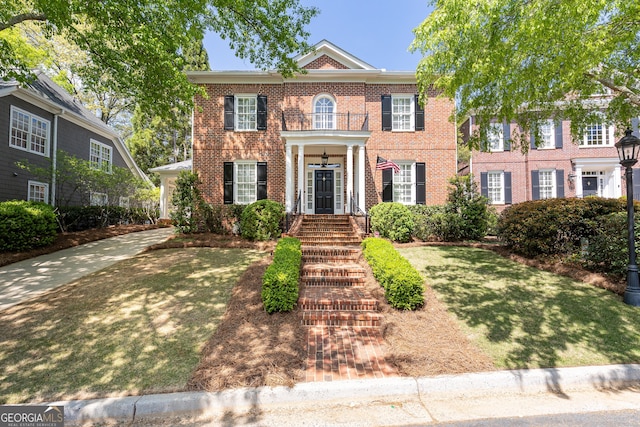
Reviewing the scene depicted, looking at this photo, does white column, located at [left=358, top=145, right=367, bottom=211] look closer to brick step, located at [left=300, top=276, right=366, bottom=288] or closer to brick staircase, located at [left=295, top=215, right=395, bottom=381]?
brick staircase, located at [left=295, top=215, right=395, bottom=381]

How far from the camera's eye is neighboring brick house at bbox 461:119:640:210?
16.7 metres

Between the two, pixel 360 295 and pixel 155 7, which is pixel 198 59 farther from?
pixel 360 295

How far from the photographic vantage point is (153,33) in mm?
7992

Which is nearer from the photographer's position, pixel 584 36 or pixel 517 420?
pixel 517 420

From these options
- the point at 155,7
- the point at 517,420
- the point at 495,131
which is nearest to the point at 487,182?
the point at 495,131

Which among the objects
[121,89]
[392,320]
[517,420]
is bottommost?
[517,420]

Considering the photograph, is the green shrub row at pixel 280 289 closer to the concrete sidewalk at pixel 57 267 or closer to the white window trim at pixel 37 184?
the concrete sidewalk at pixel 57 267

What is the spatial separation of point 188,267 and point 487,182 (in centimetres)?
1741

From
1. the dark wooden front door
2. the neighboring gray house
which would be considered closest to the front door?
the neighboring gray house

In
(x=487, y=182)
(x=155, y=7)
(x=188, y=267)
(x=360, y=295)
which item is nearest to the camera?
(x=360, y=295)

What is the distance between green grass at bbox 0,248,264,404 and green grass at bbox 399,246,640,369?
442 cm

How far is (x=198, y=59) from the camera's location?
24.7m

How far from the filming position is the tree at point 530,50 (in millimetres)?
4902

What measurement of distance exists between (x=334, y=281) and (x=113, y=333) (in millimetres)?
4019
